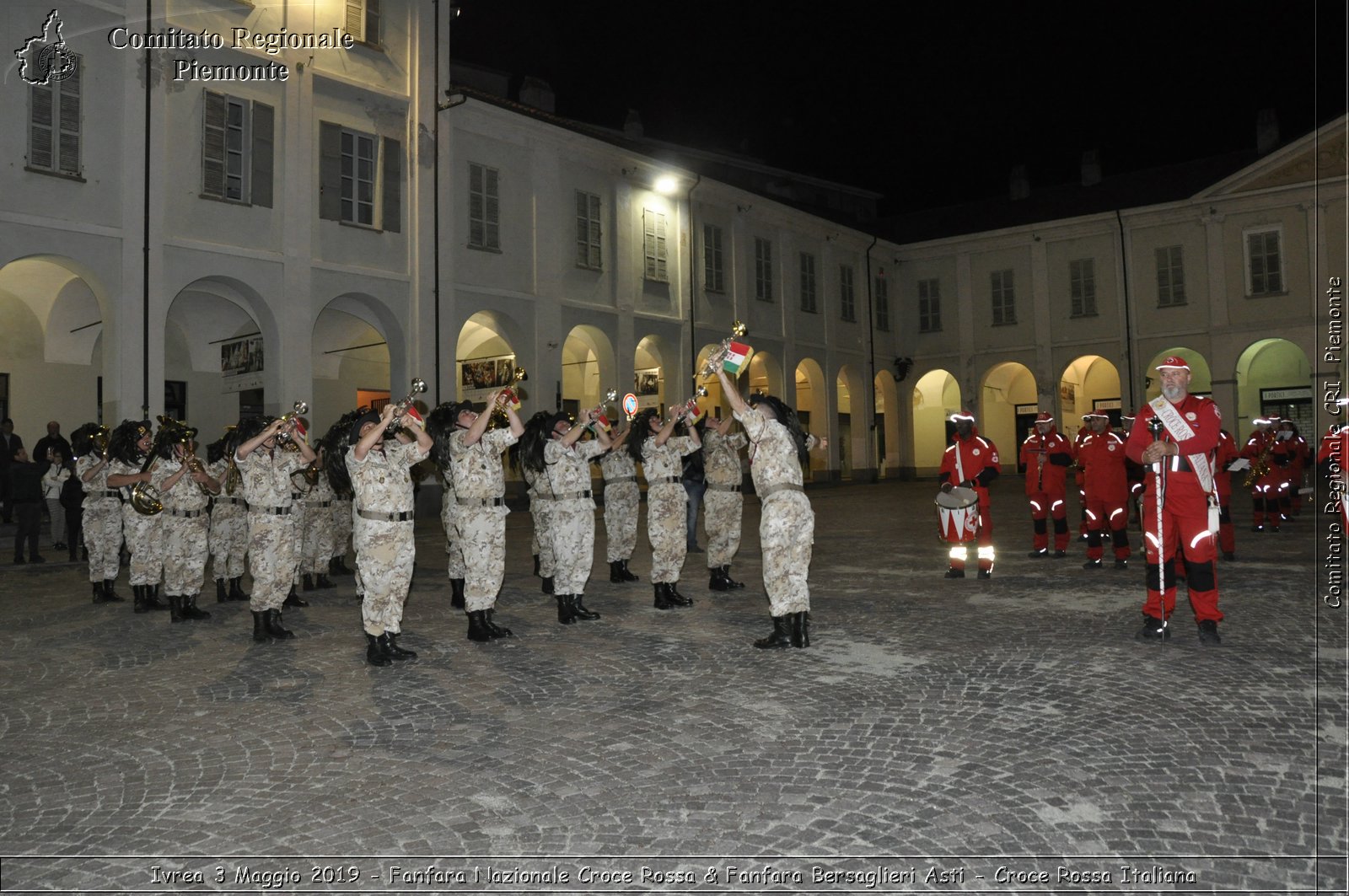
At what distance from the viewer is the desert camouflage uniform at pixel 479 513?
7.64 metres

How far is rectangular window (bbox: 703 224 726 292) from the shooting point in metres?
30.7

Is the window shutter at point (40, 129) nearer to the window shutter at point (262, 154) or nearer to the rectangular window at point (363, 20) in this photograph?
the window shutter at point (262, 154)

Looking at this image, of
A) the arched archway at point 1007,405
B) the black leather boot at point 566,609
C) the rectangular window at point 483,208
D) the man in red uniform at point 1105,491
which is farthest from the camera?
the arched archway at point 1007,405

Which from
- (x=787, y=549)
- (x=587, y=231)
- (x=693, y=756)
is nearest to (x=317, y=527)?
(x=787, y=549)

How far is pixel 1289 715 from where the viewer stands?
5047 mm

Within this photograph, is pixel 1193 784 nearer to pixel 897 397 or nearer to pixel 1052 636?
pixel 1052 636

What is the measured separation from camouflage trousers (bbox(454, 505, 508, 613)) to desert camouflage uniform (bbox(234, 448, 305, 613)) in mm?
1597

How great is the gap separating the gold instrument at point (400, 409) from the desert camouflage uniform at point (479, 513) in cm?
55

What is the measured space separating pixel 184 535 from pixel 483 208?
16067 mm

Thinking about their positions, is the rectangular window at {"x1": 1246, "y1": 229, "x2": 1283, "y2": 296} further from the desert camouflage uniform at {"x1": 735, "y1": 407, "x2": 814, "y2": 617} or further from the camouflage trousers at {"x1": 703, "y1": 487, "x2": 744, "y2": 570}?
the desert camouflage uniform at {"x1": 735, "y1": 407, "x2": 814, "y2": 617}

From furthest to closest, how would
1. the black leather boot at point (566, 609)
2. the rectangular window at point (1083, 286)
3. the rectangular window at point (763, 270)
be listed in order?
1. the rectangular window at point (1083, 286)
2. the rectangular window at point (763, 270)
3. the black leather boot at point (566, 609)

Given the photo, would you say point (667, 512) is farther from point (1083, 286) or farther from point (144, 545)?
point (1083, 286)

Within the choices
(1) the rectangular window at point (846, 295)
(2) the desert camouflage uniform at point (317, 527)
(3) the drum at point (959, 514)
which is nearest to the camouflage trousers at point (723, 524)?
(3) the drum at point (959, 514)

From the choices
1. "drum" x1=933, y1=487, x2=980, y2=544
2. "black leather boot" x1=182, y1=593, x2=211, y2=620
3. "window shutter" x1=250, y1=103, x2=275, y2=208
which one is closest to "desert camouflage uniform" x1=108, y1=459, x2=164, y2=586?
"black leather boot" x1=182, y1=593, x2=211, y2=620
